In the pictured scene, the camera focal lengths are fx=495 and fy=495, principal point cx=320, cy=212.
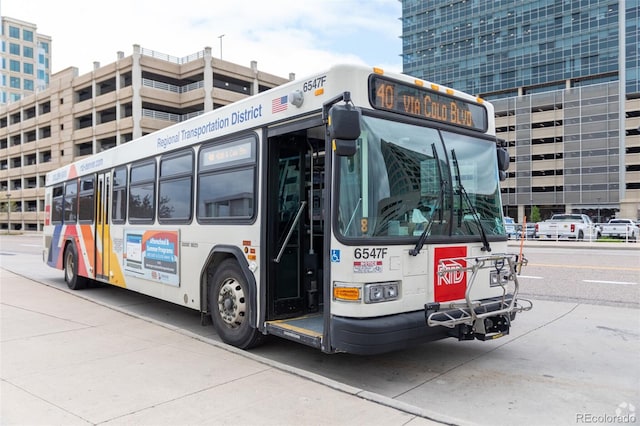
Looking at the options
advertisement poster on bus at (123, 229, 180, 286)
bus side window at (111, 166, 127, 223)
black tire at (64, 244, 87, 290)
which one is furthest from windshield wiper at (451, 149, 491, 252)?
black tire at (64, 244, 87, 290)

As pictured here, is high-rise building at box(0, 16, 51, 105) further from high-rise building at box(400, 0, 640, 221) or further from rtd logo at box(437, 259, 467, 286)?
rtd logo at box(437, 259, 467, 286)

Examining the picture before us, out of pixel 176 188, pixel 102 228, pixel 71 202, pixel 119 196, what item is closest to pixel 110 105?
pixel 71 202

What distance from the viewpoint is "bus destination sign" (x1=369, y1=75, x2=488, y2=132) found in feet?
17.0

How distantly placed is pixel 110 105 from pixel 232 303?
58.4 m

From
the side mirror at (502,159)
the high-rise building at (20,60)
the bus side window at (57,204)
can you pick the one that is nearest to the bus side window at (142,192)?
the bus side window at (57,204)

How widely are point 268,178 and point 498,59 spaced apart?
94.4 metres

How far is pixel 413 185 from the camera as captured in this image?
521cm

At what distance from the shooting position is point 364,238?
482 centimetres

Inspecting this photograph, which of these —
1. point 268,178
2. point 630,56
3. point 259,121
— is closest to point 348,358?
point 268,178

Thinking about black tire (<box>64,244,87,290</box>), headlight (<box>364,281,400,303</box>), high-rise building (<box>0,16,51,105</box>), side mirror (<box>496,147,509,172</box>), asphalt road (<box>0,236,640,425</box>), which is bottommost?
asphalt road (<box>0,236,640,425</box>)

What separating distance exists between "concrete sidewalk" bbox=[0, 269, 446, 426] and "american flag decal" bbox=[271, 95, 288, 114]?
9.70ft

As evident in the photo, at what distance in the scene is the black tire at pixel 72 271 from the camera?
11.9 m

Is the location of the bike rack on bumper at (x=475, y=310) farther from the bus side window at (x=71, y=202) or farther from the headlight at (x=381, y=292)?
the bus side window at (x=71, y=202)

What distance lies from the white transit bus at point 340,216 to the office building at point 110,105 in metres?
51.3
